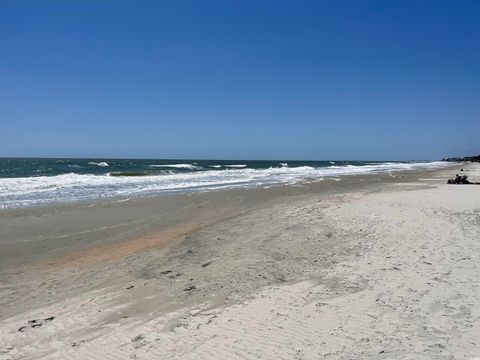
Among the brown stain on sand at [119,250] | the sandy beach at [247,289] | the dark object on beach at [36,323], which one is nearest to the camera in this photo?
the sandy beach at [247,289]

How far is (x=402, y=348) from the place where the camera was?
3963 mm

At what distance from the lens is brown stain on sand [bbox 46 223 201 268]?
26.1ft

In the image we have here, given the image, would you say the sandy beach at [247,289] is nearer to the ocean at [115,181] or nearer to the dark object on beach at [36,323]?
the dark object on beach at [36,323]

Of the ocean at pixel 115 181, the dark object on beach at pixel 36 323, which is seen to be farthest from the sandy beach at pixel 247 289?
the ocean at pixel 115 181

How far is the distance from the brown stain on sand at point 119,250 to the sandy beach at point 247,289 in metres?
0.04

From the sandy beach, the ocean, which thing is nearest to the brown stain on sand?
the sandy beach

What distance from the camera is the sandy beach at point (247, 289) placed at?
13.9 ft

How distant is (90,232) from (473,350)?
953cm

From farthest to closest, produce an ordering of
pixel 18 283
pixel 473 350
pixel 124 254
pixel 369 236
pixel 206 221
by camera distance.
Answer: pixel 206 221 < pixel 369 236 < pixel 124 254 < pixel 18 283 < pixel 473 350

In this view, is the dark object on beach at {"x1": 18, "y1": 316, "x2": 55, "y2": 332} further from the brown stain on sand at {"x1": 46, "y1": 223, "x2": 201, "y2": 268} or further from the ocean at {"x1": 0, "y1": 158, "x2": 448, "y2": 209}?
the ocean at {"x1": 0, "y1": 158, "x2": 448, "y2": 209}

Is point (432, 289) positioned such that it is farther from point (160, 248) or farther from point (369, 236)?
point (160, 248)

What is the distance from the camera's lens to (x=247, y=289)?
5926 mm

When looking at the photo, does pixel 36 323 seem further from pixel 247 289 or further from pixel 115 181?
pixel 115 181

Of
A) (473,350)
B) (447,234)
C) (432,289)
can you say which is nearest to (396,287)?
(432,289)
